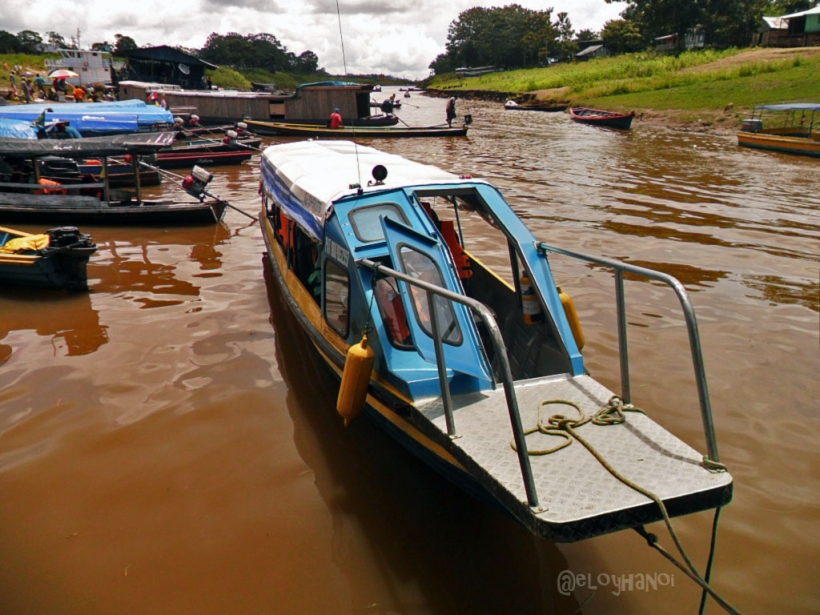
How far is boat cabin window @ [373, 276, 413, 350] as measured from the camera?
14.1 feet

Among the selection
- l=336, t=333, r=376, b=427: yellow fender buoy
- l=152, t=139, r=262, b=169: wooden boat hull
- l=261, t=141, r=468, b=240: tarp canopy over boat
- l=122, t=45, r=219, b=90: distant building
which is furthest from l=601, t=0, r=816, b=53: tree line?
l=336, t=333, r=376, b=427: yellow fender buoy

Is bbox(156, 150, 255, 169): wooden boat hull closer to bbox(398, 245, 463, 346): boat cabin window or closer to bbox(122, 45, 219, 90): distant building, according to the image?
bbox(398, 245, 463, 346): boat cabin window

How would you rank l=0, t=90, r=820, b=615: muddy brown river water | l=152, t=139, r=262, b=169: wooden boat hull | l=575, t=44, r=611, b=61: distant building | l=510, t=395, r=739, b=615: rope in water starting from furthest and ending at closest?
l=575, t=44, r=611, b=61: distant building, l=152, t=139, r=262, b=169: wooden boat hull, l=0, t=90, r=820, b=615: muddy brown river water, l=510, t=395, r=739, b=615: rope in water

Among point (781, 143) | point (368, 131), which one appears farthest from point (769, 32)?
point (368, 131)

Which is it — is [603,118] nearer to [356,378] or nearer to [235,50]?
[356,378]

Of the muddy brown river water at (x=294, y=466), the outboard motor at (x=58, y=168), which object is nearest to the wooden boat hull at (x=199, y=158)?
the outboard motor at (x=58, y=168)

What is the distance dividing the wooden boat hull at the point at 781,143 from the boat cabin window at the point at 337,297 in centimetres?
2345

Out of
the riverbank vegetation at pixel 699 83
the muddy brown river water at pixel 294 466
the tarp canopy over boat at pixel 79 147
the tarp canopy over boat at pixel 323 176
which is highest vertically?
the riverbank vegetation at pixel 699 83

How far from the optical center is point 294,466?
469cm

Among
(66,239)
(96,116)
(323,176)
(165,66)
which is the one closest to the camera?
(323,176)

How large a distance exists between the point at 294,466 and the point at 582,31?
113m

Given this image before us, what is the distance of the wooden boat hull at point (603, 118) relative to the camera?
31.5m

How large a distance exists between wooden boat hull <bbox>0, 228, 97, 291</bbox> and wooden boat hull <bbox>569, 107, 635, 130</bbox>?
30239mm

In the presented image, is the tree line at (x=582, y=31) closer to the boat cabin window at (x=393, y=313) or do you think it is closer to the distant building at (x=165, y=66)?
the distant building at (x=165, y=66)
